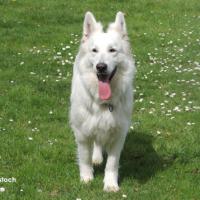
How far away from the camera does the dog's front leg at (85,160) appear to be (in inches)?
295

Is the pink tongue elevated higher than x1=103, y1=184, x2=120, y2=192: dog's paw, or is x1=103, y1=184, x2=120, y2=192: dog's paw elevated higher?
the pink tongue

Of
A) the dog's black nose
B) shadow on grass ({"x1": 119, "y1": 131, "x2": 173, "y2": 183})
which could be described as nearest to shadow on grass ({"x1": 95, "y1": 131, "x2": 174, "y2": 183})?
shadow on grass ({"x1": 119, "y1": 131, "x2": 173, "y2": 183})

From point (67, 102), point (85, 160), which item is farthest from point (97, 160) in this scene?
point (67, 102)

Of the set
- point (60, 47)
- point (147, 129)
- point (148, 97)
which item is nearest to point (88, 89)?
point (147, 129)

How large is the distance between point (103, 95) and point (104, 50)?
0.61 meters

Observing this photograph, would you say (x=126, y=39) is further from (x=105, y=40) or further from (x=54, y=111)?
A: (x=54, y=111)

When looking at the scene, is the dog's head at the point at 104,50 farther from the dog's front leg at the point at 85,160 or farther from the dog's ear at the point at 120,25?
the dog's front leg at the point at 85,160

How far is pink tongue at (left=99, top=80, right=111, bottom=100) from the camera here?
7.05 m

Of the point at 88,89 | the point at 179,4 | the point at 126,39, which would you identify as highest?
the point at 126,39

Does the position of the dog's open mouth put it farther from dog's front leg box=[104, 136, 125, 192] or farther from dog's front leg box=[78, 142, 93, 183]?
dog's front leg box=[78, 142, 93, 183]

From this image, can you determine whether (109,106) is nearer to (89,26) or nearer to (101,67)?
(101,67)

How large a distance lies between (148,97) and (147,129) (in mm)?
2000

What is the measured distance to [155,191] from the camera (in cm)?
721

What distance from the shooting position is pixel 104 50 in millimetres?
7113
